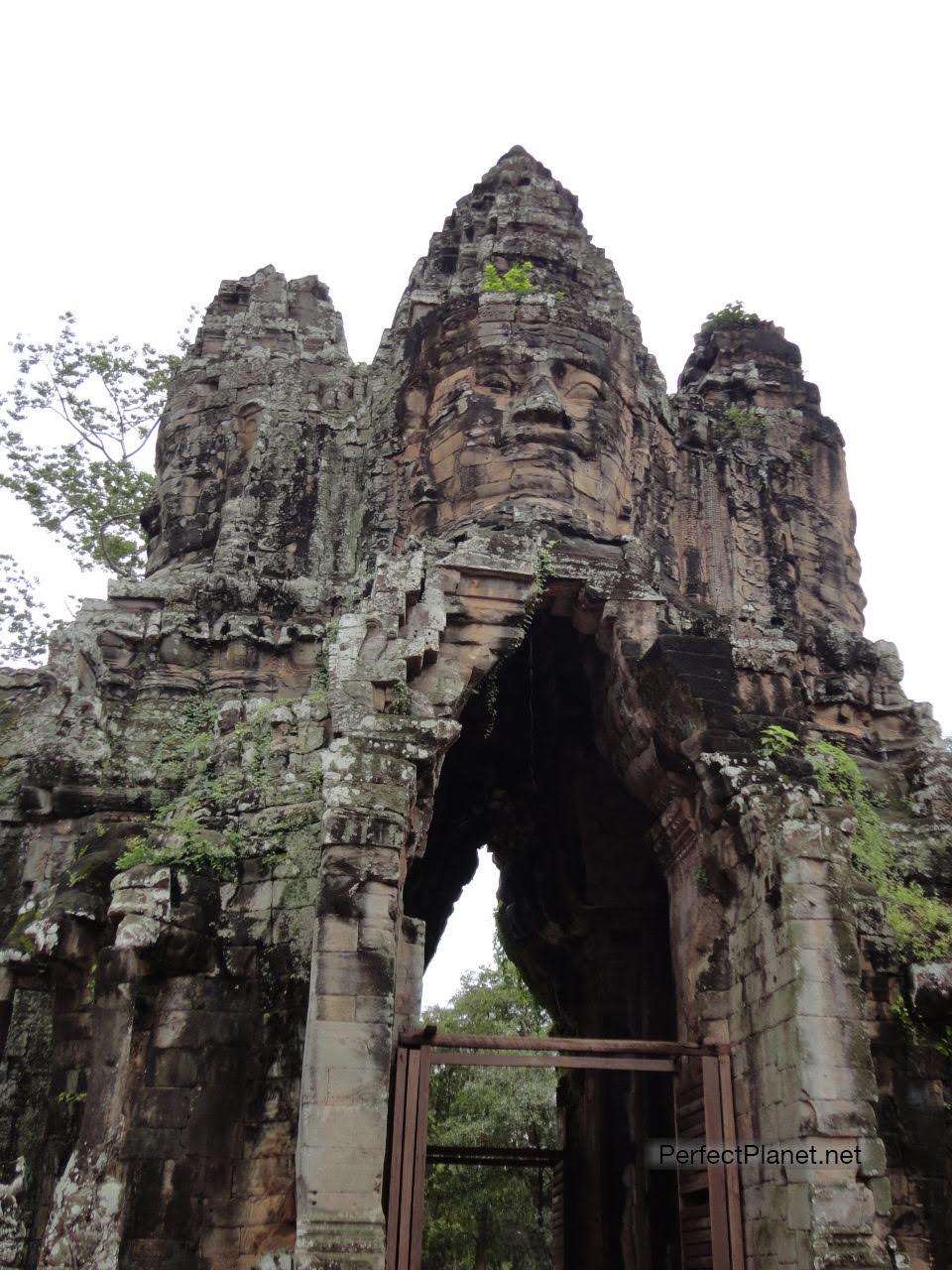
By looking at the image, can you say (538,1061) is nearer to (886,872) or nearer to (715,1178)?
Answer: (715,1178)

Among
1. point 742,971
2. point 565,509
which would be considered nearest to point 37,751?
point 565,509

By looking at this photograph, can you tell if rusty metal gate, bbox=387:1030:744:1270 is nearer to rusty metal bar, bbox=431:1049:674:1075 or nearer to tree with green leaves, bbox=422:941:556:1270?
rusty metal bar, bbox=431:1049:674:1075

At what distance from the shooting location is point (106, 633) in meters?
12.6

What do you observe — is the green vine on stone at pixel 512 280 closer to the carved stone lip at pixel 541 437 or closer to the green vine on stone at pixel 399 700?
the carved stone lip at pixel 541 437

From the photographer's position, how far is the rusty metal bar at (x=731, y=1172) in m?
8.86

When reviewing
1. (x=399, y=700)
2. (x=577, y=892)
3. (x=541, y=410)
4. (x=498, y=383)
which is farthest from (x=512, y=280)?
(x=577, y=892)

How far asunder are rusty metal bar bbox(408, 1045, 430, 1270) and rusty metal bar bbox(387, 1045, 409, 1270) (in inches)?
4.6

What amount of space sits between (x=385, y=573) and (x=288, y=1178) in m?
5.15

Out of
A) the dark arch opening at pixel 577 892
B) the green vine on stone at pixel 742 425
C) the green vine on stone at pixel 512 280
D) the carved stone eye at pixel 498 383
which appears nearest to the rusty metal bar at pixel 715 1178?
the dark arch opening at pixel 577 892

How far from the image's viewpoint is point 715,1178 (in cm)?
914

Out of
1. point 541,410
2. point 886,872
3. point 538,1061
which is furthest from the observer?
point 541,410

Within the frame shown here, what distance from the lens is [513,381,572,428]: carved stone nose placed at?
13055 millimetres

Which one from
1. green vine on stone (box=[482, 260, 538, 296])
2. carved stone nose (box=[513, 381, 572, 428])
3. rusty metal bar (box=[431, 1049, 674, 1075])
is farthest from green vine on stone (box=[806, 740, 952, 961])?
green vine on stone (box=[482, 260, 538, 296])

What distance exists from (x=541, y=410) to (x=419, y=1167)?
8.01 meters
